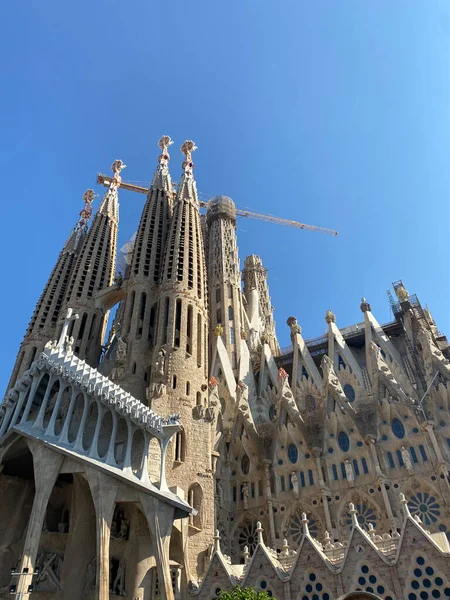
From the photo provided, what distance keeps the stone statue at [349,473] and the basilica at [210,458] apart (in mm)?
66

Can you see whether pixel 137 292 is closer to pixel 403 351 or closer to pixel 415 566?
pixel 403 351

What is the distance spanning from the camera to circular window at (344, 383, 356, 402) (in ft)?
96.8

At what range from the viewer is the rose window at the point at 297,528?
22.5 meters

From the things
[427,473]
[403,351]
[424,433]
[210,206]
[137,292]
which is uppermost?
[210,206]

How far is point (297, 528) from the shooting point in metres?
Answer: 22.9

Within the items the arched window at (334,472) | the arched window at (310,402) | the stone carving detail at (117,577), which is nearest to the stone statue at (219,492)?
the stone carving detail at (117,577)

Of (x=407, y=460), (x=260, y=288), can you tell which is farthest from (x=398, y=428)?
(x=260, y=288)

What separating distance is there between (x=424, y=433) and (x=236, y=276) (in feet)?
68.5

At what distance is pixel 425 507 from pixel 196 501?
1090 cm

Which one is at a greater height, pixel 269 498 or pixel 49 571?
pixel 269 498

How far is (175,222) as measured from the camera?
3506 centimetres

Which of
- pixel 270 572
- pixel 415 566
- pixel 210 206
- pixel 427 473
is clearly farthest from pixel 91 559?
pixel 210 206

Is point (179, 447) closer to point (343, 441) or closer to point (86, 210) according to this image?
point (343, 441)

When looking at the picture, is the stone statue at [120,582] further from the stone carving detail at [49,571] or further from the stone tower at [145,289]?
the stone tower at [145,289]
